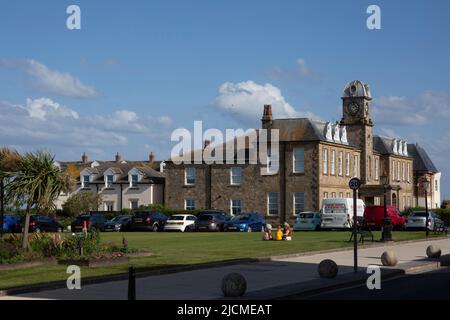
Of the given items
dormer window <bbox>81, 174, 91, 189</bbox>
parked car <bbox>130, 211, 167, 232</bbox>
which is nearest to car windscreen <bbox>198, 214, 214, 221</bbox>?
parked car <bbox>130, 211, 167, 232</bbox>

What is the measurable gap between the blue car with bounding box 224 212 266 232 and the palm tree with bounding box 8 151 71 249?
30535 mm

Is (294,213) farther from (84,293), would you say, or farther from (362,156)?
(84,293)

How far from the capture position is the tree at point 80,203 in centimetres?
7538

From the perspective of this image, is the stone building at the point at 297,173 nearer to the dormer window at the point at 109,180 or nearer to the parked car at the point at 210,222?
the dormer window at the point at 109,180

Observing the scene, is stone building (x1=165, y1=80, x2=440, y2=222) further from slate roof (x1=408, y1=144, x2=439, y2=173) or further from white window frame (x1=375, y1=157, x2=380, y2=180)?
slate roof (x1=408, y1=144, x2=439, y2=173)

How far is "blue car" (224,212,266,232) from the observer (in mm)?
55688

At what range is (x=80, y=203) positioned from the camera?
75.9 meters

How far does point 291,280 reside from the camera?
70.5ft

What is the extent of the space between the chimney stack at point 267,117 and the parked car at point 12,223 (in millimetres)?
25185

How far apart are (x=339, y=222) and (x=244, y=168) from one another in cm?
1797

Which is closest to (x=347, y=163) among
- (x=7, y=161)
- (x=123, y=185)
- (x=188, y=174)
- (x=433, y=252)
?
(x=188, y=174)

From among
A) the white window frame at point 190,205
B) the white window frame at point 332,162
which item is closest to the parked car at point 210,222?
the white window frame at point 190,205

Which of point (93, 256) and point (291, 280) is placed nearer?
point (291, 280)
